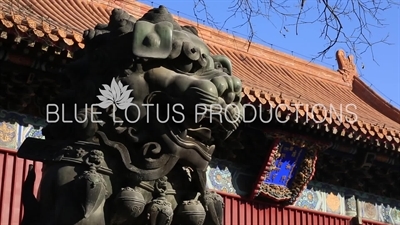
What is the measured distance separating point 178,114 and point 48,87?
14.7ft

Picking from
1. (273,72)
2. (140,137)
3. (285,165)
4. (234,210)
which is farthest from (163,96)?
(273,72)

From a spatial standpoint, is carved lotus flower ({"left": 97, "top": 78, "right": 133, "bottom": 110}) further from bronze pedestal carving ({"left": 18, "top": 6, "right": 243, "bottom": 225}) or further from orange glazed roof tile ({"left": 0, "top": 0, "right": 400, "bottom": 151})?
orange glazed roof tile ({"left": 0, "top": 0, "right": 400, "bottom": 151})

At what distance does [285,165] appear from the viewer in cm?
880

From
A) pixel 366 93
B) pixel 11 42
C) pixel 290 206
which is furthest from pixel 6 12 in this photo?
pixel 366 93

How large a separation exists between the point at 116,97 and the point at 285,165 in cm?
633

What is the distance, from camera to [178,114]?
2682mm

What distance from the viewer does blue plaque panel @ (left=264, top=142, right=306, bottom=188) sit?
28.4 ft

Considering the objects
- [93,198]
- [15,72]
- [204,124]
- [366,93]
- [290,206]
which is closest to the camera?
[93,198]

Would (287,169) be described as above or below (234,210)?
above

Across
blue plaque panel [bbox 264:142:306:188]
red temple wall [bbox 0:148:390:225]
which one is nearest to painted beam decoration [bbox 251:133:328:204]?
blue plaque panel [bbox 264:142:306:188]

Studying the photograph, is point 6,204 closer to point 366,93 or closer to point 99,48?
point 99,48

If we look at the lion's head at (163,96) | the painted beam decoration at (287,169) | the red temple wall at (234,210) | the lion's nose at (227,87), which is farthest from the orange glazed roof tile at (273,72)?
the lion's nose at (227,87)

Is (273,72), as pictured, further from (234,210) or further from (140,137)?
(140,137)

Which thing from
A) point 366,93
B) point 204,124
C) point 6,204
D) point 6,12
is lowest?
point 6,204
